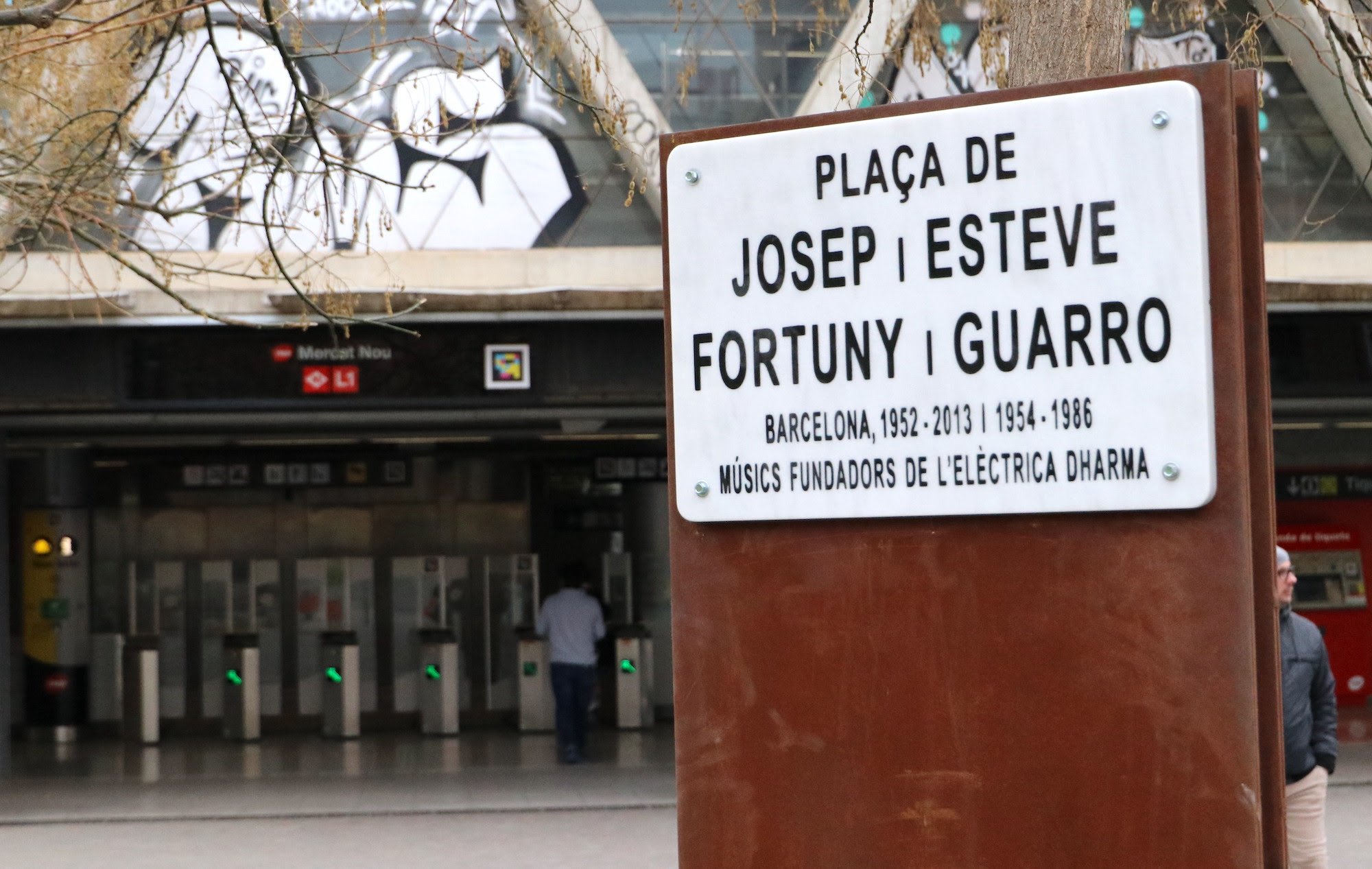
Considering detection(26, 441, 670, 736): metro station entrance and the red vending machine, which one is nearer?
the red vending machine

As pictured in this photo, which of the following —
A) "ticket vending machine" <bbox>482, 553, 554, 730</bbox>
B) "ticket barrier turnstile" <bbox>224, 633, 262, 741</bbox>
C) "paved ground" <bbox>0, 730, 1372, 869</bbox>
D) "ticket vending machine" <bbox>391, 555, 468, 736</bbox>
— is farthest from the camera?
"ticket vending machine" <bbox>482, 553, 554, 730</bbox>

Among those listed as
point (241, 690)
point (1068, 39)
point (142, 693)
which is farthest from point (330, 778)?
point (1068, 39)

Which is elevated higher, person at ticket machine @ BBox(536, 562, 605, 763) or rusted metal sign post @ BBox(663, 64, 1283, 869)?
rusted metal sign post @ BBox(663, 64, 1283, 869)

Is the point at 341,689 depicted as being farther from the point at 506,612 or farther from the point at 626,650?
the point at 626,650

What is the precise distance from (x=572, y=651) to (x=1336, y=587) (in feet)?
27.0

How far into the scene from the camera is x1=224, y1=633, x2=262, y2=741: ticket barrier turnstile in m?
17.0

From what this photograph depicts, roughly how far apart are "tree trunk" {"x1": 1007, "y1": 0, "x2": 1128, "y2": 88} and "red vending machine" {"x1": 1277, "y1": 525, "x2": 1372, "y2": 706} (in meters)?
13.6

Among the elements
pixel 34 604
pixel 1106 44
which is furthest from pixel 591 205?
pixel 34 604

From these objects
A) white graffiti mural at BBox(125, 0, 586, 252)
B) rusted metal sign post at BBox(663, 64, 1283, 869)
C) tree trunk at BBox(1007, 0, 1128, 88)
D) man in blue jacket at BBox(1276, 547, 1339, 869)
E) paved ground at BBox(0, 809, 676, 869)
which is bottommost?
paved ground at BBox(0, 809, 676, 869)

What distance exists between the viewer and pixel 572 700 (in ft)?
48.4

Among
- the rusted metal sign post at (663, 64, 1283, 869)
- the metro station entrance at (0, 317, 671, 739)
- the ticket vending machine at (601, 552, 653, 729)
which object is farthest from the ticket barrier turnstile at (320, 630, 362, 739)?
the rusted metal sign post at (663, 64, 1283, 869)

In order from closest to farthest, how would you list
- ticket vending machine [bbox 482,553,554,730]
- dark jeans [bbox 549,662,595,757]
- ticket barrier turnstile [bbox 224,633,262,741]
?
dark jeans [bbox 549,662,595,757] < ticket barrier turnstile [bbox 224,633,262,741] < ticket vending machine [bbox 482,553,554,730]

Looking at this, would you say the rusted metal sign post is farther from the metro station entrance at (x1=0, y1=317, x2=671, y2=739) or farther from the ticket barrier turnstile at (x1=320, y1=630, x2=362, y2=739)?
the ticket barrier turnstile at (x1=320, y1=630, x2=362, y2=739)

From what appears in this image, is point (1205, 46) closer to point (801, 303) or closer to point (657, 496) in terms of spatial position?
point (657, 496)
